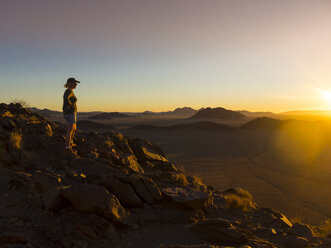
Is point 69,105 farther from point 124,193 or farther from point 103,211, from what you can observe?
point 103,211

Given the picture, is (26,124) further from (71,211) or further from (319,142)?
(319,142)

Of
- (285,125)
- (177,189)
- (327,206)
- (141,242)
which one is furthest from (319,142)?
(141,242)

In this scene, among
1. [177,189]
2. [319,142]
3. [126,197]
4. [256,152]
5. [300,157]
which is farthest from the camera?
[319,142]

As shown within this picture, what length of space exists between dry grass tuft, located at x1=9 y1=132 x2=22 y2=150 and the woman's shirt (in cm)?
141

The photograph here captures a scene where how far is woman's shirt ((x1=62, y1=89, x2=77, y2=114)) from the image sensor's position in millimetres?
7031

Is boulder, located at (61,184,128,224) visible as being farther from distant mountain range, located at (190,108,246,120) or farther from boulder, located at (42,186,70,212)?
distant mountain range, located at (190,108,246,120)

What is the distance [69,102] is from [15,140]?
5.72ft

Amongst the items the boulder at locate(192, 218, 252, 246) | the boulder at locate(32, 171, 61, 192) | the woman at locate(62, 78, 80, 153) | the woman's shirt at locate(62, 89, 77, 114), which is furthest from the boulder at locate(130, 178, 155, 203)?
the woman's shirt at locate(62, 89, 77, 114)

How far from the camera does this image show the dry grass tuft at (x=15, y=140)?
6.59m

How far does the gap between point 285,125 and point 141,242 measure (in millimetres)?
46883

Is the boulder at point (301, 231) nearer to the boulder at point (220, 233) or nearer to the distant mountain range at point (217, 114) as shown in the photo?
the boulder at point (220, 233)

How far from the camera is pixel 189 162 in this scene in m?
18.8

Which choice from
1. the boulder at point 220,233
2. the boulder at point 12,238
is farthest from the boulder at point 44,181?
the boulder at point 220,233

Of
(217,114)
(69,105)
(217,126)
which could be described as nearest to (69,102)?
(69,105)
